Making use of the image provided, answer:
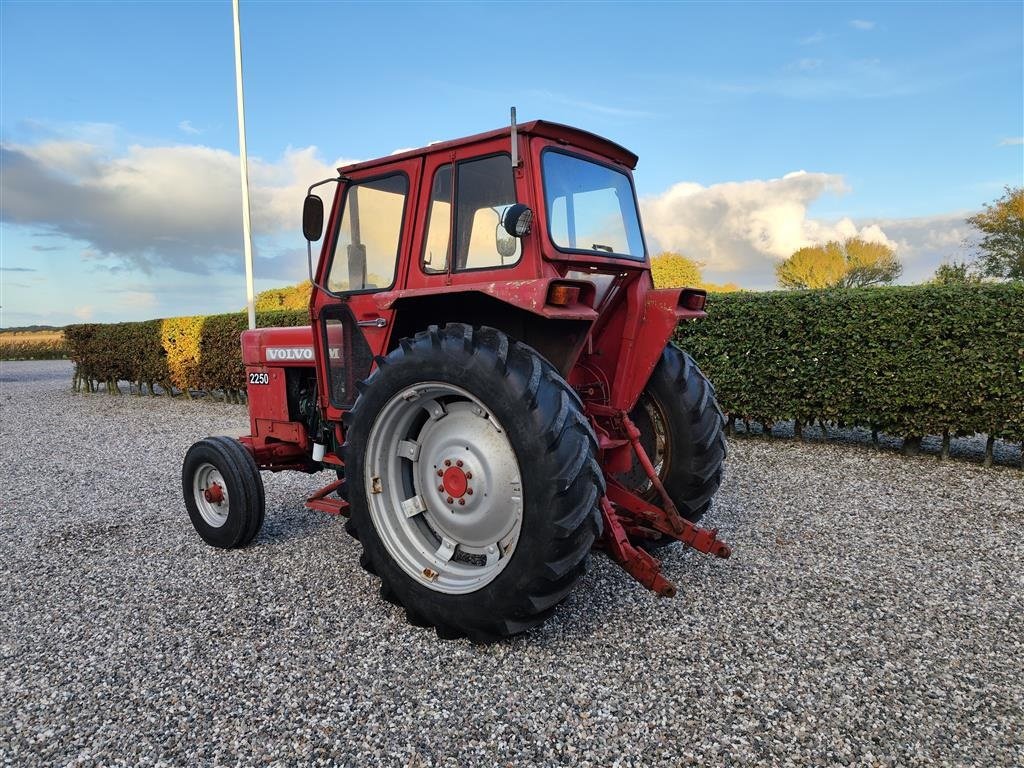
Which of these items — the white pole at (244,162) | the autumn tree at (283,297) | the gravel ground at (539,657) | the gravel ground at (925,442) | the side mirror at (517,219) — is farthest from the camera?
the autumn tree at (283,297)

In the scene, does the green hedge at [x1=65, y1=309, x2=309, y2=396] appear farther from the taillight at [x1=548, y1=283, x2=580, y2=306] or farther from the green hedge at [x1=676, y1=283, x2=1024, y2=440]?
the taillight at [x1=548, y1=283, x2=580, y2=306]

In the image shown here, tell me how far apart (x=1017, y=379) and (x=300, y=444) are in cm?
650

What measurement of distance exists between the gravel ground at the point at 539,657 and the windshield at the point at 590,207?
185cm

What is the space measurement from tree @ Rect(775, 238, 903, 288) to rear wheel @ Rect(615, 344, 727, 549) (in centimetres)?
2713

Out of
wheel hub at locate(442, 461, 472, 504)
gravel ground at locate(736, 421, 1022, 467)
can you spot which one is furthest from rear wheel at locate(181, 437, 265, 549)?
gravel ground at locate(736, 421, 1022, 467)

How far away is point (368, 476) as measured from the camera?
3.21 meters

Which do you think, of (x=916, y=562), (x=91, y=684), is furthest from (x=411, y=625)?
(x=916, y=562)

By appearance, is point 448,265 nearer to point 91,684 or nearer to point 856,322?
point 91,684

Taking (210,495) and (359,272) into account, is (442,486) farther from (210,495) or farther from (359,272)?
(210,495)

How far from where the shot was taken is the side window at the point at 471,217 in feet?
10.6

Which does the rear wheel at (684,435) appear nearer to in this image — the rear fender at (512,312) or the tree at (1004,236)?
the rear fender at (512,312)

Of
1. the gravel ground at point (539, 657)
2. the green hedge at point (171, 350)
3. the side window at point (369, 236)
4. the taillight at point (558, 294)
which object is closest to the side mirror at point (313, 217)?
the side window at point (369, 236)

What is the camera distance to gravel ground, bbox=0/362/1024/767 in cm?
236

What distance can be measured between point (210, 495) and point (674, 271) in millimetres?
15053
